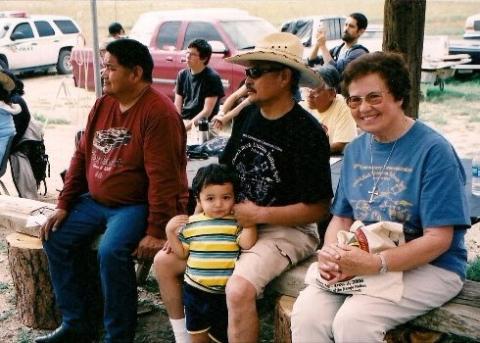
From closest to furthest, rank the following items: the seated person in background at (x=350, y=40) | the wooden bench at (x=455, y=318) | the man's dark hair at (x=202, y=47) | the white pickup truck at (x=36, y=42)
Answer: the wooden bench at (x=455, y=318), the man's dark hair at (x=202, y=47), the seated person in background at (x=350, y=40), the white pickup truck at (x=36, y=42)

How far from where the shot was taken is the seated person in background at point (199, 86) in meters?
6.16

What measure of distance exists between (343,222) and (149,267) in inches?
75.9

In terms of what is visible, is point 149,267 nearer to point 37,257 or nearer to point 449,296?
point 37,257

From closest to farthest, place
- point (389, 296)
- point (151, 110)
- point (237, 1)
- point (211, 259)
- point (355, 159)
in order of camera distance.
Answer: point (389, 296)
point (355, 159)
point (211, 259)
point (151, 110)
point (237, 1)

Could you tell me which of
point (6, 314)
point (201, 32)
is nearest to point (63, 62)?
point (201, 32)

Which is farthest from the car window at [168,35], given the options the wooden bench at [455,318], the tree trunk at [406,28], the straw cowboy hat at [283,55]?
the wooden bench at [455,318]

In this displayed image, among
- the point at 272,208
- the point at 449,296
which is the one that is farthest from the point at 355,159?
the point at 449,296

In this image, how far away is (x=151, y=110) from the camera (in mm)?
3090

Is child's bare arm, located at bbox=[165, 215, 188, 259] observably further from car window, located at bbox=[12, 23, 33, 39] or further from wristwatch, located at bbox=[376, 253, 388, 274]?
car window, located at bbox=[12, 23, 33, 39]

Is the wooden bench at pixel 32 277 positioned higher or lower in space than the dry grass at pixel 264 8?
lower

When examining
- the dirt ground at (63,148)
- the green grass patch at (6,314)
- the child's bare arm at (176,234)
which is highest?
the child's bare arm at (176,234)

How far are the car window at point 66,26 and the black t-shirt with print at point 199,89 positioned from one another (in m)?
12.6

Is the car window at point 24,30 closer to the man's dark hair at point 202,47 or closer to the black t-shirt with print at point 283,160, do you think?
the man's dark hair at point 202,47

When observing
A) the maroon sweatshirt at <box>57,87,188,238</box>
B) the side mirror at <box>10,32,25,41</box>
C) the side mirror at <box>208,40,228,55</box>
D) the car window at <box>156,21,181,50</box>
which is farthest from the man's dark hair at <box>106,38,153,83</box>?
the side mirror at <box>10,32,25,41</box>
